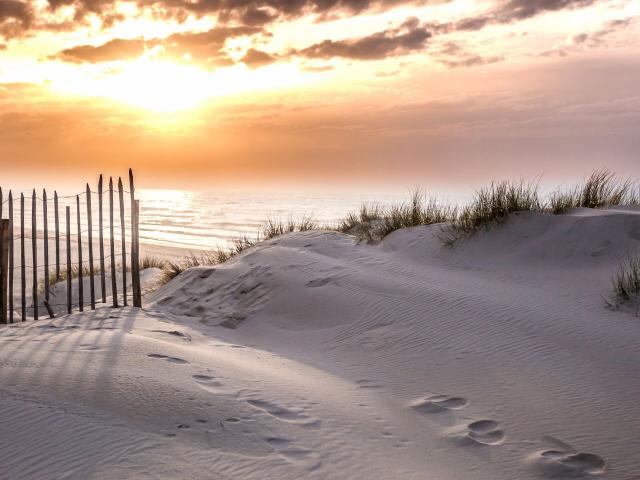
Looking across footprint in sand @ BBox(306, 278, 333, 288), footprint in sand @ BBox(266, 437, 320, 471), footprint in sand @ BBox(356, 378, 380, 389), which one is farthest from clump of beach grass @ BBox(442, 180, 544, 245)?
footprint in sand @ BBox(266, 437, 320, 471)

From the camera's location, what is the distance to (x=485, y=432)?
3.71 meters

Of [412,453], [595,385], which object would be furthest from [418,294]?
[412,453]

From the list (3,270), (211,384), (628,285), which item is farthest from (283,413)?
(3,270)

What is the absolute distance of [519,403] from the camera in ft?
13.6

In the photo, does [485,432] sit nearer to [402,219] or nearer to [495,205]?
[495,205]

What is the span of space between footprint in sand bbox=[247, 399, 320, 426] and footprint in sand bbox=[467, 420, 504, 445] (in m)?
1.03

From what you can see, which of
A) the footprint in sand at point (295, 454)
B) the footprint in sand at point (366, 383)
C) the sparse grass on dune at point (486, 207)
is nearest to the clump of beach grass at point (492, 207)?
the sparse grass on dune at point (486, 207)

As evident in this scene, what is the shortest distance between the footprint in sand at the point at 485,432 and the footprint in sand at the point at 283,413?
1.03 meters

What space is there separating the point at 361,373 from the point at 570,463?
2088 millimetres

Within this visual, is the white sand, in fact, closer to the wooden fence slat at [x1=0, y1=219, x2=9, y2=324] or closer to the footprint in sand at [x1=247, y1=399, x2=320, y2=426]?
the footprint in sand at [x1=247, y1=399, x2=320, y2=426]

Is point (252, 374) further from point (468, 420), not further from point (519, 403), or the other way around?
point (519, 403)

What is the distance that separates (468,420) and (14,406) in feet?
9.77

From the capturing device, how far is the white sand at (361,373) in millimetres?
3131

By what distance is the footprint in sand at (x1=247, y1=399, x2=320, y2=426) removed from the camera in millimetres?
3605
